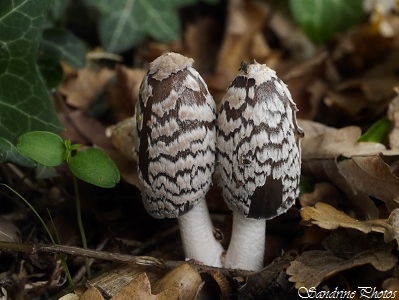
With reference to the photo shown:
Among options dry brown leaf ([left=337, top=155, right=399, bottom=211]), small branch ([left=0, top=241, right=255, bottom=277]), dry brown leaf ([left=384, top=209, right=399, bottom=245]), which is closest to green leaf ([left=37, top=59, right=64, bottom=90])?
small branch ([left=0, top=241, right=255, bottom=277])

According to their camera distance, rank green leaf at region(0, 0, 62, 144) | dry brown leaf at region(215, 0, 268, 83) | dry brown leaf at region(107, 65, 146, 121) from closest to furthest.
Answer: green leaf at region(0, 0, 62, 144)
dry brown leaf at region(107, 65, 146, 121)
dry brown leaf at region(215, 0, 268, 83)

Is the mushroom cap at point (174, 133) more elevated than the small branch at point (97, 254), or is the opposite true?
the mushroom cap at point (174, 133)

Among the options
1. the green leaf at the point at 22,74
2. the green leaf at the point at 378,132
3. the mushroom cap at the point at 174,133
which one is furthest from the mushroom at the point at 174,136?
the green leaf at the point at 378,132

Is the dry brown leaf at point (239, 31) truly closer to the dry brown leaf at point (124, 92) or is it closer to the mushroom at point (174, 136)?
the dry brown leaf at point (124, 92)

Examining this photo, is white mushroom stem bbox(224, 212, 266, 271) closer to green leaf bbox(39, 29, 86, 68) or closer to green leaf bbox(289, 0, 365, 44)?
green leaf bbox(39, 29, 86, 68)

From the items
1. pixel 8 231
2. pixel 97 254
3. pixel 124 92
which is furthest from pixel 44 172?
pixel 124 92

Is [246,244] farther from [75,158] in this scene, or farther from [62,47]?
[62,47]

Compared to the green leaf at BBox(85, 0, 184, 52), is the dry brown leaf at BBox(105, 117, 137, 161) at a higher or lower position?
lower

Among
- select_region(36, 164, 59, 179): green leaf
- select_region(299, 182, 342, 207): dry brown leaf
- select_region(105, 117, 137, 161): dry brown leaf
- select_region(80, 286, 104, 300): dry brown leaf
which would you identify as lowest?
select_region(80, 286, 104, 300): dry brown leaf
